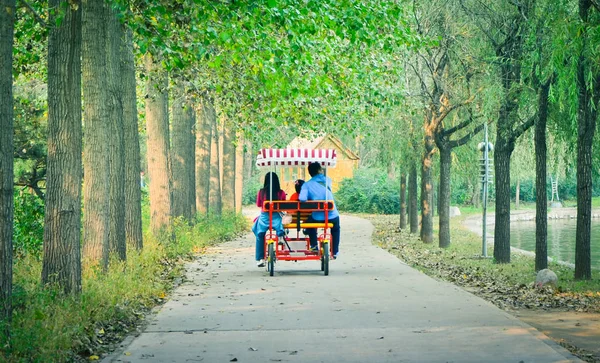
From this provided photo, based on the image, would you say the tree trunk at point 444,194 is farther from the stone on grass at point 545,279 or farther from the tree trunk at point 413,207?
the stone on grass at point 545,279

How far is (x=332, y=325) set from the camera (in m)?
11.3

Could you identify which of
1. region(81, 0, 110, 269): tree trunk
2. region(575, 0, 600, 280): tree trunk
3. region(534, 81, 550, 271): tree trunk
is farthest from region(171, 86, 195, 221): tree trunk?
region(575, 0, 600, 280): tree trunk

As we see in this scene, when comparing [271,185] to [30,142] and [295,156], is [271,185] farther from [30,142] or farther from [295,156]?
[30,142]

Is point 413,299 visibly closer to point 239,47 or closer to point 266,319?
point 266,319

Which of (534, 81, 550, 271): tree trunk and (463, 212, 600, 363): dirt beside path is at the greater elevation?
(534, 81, 550, 271): tree trunk

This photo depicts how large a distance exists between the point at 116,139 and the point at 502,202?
9.53 meters

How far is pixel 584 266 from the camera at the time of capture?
16984mm

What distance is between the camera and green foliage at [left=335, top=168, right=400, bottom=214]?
65938 millimetres

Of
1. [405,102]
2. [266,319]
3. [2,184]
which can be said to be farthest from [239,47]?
[405,102]

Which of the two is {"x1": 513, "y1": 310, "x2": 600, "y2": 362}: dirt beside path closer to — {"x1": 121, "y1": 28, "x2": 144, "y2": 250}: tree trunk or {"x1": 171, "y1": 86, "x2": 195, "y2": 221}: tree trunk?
{"x1": 121, "y1": 28, "x2": 144, "y2": 250}: tree trunk

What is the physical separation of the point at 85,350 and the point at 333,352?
8.14 feet

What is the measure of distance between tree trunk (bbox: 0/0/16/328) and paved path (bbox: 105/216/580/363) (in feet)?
4.17

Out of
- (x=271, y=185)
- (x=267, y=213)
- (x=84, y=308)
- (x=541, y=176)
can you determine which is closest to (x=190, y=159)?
(x=267, y=213)

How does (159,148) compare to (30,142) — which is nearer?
(30,142)
